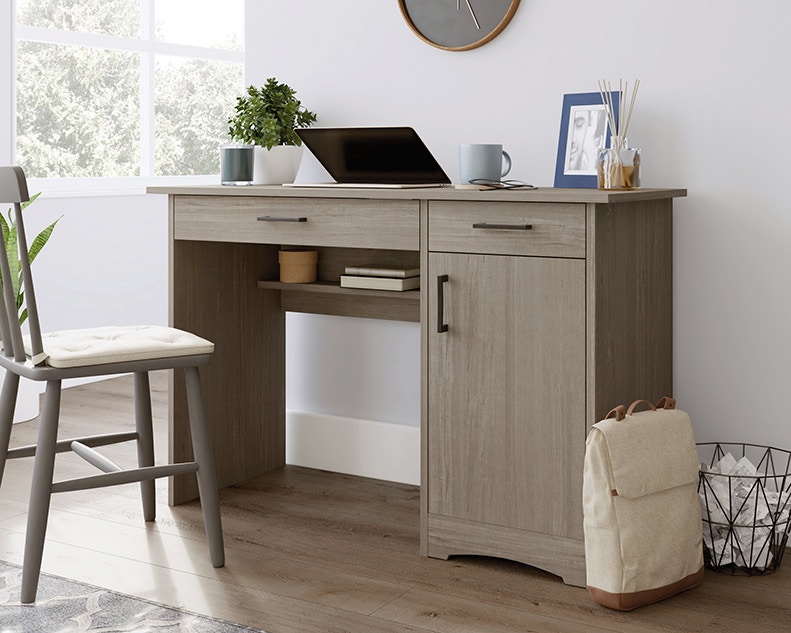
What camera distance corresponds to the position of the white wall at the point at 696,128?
2.47 metres

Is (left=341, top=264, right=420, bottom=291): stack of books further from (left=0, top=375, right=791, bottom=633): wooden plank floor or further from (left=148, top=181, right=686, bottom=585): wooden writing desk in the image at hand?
(left=0, top=375, right=791, bottom=633): wooden plank floor

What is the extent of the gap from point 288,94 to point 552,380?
4.10ft

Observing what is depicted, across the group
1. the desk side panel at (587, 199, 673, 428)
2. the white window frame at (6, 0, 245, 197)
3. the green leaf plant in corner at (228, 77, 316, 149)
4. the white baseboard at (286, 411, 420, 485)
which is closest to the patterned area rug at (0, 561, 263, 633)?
the desk side panel at (587, 199, 673, 428)

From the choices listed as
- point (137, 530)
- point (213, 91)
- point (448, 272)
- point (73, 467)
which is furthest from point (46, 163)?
point (448, 272)

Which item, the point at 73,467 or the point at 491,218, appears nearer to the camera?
the point at 491,218

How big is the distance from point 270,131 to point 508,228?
957mm

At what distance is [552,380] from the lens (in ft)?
7.48

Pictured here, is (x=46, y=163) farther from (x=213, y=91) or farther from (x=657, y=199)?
(x=657, y=199)

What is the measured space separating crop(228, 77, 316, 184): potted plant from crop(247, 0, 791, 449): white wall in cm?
37

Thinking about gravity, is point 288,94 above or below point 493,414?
above

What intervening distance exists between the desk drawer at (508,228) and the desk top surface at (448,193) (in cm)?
3

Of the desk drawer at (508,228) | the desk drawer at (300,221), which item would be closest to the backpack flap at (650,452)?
the desk drawer at (508,228)

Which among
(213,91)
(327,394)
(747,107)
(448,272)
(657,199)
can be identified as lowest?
(327,394)

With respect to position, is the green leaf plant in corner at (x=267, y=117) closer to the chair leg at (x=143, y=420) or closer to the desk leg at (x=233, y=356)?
the desk leg at (x=233, y=356)
